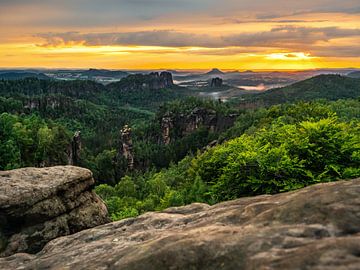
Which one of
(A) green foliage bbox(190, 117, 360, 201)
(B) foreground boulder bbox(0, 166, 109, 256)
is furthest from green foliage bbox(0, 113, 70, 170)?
(A) green foliage bbox(190, 117, 360, 201)

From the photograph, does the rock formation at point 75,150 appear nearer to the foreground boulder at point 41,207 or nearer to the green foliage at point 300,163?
the foreground boulder at point 41,207

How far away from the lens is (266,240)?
8656 mm

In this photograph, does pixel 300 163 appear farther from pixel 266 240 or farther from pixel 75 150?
pixel 75 150

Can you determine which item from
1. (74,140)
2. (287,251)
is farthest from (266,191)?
(74,140)

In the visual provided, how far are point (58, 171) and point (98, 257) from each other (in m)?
13.9

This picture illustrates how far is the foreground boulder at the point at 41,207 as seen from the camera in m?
21.0

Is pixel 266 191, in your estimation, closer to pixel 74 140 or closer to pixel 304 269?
pixel 304 269

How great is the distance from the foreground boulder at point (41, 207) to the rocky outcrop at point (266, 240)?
9.32m

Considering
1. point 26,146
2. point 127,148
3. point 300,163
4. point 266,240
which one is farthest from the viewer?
point 127,148

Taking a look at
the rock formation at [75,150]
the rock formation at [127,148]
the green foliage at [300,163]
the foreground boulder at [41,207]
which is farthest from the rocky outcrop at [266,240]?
the rock formation at [127,148]

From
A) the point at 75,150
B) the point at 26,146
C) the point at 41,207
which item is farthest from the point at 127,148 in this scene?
the point at 41,207

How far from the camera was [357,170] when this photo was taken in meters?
24.1

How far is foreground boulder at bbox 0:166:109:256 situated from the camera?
21.0 m

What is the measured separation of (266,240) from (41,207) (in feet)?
54.6
